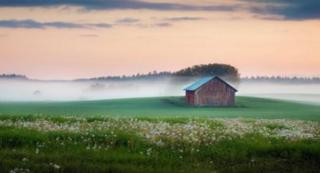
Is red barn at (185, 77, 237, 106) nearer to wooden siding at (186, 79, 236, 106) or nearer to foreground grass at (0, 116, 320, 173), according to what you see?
wooden siding at (186, 79, 236, 106)

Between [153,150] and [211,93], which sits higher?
A: [211,93]

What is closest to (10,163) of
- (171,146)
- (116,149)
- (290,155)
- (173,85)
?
(116,149)

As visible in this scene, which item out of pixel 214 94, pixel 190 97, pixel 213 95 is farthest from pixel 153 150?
pixel 190 97

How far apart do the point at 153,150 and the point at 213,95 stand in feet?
192

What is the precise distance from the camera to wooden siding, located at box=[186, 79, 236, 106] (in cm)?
8194

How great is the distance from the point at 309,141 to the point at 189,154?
5.88 m

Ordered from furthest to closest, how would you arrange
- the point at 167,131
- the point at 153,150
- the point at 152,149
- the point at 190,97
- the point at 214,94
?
the point at 190,97, the point at 214,94, the point at 167,131, the point at 152,149, the point at 153,150

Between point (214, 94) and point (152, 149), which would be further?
point (214, 94)

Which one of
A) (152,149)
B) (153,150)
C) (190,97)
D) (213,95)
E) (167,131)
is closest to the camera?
(153,150)

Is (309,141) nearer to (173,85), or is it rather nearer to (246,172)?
(246,172)

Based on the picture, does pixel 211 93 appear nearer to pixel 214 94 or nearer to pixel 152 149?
pixel 214 94

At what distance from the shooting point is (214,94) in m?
82.4

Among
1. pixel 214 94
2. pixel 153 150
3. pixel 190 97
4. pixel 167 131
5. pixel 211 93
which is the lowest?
pixel 153 150

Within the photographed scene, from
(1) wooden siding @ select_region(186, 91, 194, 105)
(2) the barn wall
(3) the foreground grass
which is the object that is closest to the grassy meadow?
(3) the foreground grass
